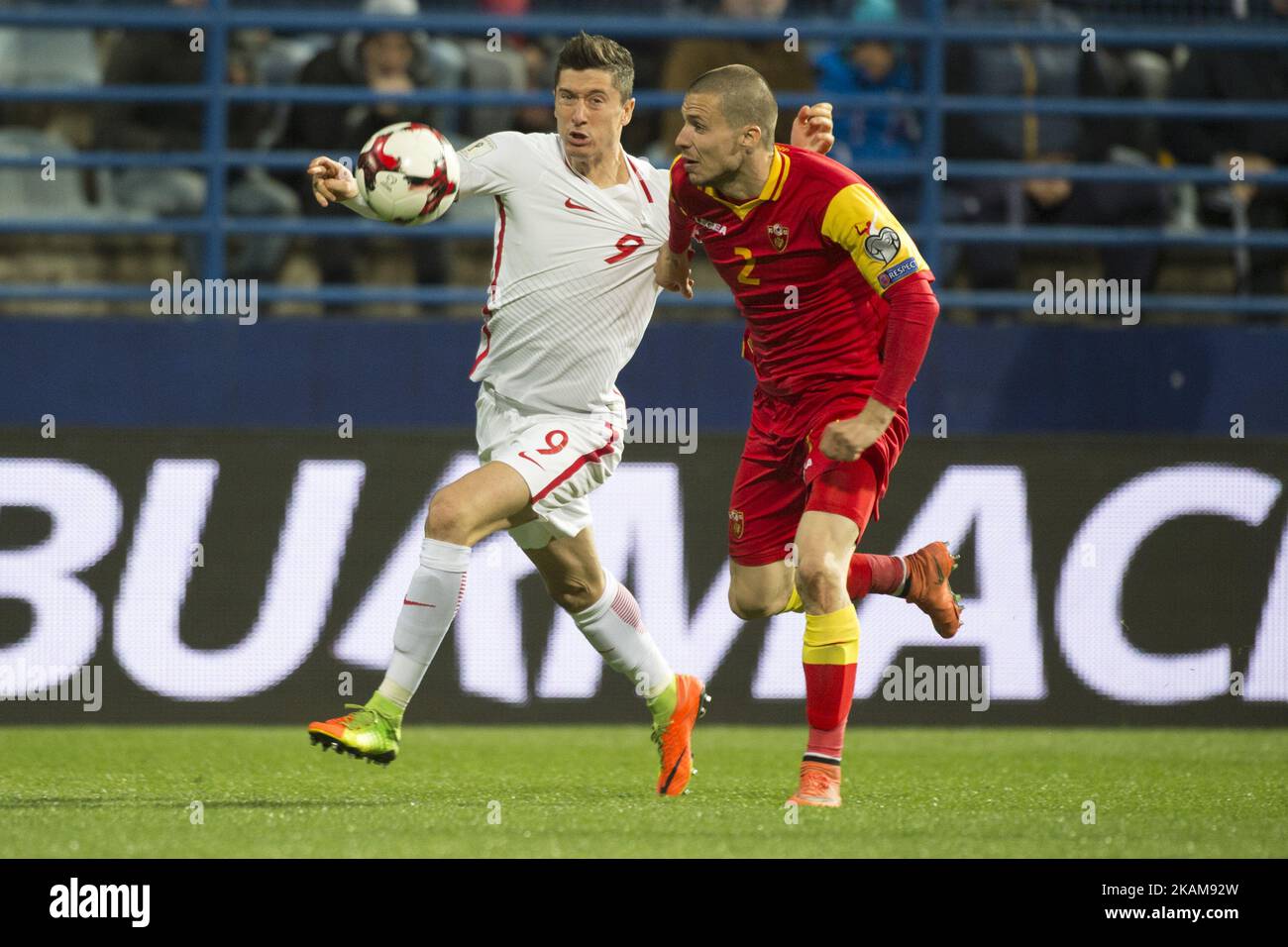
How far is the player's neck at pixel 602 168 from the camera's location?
5.68 metres

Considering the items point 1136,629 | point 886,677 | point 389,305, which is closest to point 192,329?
point 389,305

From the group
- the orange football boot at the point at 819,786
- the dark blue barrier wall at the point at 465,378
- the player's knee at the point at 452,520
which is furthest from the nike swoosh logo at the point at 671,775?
the dark blue barrier wall at the point at 465,378

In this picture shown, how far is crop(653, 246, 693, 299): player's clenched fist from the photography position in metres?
5.57

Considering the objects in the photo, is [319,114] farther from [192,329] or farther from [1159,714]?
[1159,714]

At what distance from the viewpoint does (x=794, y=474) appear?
570cm

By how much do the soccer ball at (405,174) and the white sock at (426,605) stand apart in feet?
3.04

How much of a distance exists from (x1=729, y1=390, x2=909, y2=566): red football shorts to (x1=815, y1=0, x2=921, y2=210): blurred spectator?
3.23 meters

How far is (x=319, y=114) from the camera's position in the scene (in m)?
8.74

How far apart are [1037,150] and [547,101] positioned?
2.41m

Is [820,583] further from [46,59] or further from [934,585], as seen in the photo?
[46,59]

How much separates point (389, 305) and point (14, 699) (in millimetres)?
2619
